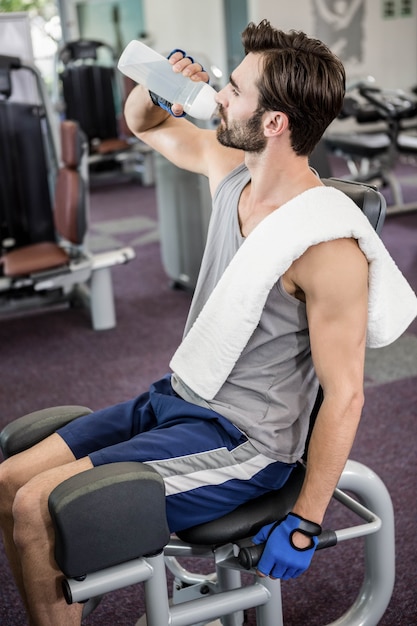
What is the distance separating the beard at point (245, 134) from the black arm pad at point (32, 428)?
56 cm

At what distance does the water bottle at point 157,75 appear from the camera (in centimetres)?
140

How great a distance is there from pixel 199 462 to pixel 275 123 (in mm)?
537

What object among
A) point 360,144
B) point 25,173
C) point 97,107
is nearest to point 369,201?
point 25,173

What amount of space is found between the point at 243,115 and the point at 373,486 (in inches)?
25.8

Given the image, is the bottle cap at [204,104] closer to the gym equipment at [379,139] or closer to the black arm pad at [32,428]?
the black arm pad at [32,428]

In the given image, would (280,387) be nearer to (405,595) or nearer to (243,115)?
(243,115)

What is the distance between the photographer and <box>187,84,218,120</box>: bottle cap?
1353mm

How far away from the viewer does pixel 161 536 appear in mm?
1150

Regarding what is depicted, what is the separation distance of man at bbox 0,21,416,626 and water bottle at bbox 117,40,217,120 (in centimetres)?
5

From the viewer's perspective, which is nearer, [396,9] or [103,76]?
[103,76]

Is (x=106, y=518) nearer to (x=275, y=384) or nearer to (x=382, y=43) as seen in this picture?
(x=275, y=384)

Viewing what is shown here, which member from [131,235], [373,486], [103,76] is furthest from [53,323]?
[103,76]

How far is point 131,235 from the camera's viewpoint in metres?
5.11

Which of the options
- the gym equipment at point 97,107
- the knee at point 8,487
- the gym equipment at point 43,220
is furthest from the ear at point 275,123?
the gym equipment at point 97,107
